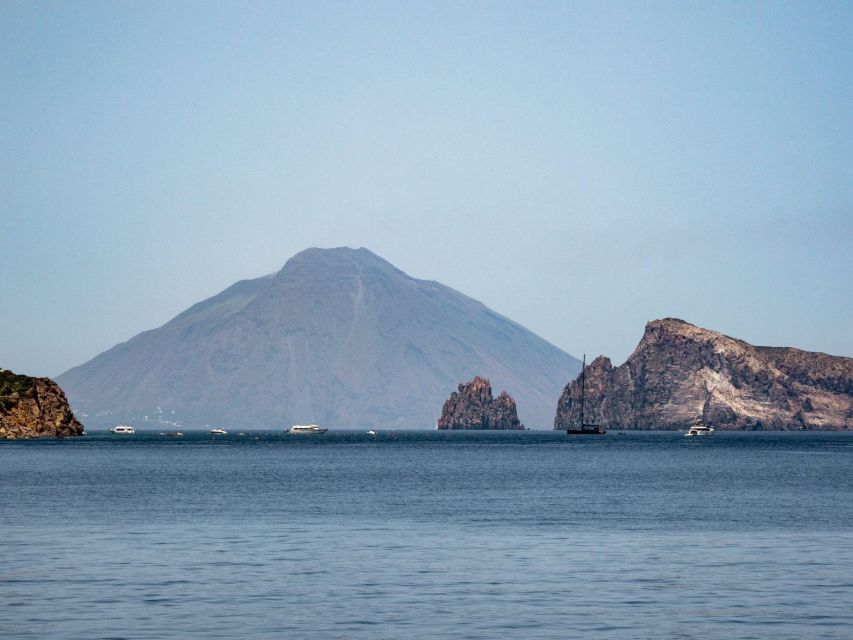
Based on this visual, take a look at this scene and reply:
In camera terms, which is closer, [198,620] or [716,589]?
[198,620]

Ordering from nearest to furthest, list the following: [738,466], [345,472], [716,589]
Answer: [716,589] < [345,472] < [738,466]

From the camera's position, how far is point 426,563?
56.8 meters

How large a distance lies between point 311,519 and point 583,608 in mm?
39976

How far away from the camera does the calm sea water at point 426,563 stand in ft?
135


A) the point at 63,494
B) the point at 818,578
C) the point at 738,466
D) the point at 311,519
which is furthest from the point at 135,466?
the point at 818,578

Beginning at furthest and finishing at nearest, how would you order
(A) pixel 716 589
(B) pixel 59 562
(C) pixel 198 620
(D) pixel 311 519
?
(D) pixel 311 519, (B) pixel 59 562, (A) pixel 716 589, (C) pixel 198 620

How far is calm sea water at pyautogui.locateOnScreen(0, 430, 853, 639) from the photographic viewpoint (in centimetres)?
4112

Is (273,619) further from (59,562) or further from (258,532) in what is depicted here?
(258,532)

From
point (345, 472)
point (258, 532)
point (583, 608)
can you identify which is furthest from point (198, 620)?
point (345, 472)

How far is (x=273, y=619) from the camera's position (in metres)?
41.9

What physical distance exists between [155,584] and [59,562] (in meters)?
9.49

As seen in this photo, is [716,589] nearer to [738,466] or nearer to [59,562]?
[59,562]

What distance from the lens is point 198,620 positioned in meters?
41.5

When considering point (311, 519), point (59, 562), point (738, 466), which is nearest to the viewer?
point (59, 562)
